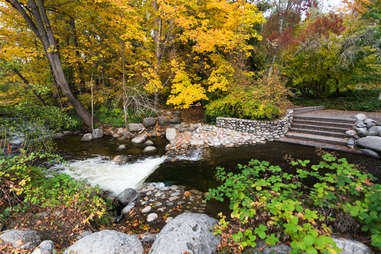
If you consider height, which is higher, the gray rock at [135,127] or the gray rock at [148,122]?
the gray rock at [148,122]

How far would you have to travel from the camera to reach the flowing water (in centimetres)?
452

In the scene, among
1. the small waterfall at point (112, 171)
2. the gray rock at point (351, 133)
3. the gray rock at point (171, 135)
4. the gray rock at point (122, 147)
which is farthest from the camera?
the gray rock at point (171, 135)

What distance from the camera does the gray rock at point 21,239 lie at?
1.96m

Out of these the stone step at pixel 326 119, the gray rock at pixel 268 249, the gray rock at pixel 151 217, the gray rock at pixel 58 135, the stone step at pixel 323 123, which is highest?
the stone step at pixel 326 119

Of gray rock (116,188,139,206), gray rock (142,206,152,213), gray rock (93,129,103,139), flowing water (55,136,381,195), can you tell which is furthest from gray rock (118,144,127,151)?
gray rock (142,206,152,213)

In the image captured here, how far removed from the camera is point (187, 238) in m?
1.93

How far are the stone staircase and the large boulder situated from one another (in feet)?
19.8

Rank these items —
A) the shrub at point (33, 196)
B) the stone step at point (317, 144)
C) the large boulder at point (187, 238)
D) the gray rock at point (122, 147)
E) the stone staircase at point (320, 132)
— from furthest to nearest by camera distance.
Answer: the gray rock at point (122, 147) < the stone staircase at point (320, 132) < the stone step at point (317, 144) < the shrub at point (33, 196) < the large boulder at point (187, 238)

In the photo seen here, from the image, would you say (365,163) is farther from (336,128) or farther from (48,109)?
(48,109)

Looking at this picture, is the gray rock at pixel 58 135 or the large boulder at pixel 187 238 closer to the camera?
Answer: the large boulder at pixel 187 238

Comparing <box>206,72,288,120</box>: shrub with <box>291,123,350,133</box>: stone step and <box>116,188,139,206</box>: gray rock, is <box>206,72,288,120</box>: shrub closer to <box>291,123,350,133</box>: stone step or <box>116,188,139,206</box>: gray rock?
<box>291,123,350,133</box>: stone step

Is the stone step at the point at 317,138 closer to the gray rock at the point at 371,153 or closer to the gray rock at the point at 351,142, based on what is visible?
the gray rock at the point at 351,142

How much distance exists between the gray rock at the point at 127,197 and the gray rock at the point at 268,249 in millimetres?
2970

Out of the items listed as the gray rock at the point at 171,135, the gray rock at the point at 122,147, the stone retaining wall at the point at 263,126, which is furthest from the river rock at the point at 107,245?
the stone retaining wall at the point at 263,126
